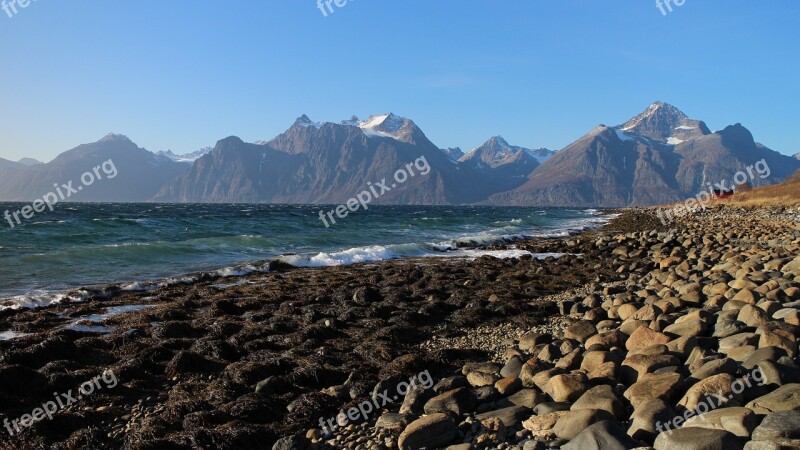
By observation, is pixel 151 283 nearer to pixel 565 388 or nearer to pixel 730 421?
pixel 565 388

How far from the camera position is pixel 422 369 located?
6984 millimetres

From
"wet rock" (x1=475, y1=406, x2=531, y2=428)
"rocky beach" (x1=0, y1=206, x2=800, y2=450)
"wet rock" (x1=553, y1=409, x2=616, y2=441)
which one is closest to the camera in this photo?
"wet rock" (x1=553, y1=409, x2=616, y2=441)

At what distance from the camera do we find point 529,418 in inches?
188

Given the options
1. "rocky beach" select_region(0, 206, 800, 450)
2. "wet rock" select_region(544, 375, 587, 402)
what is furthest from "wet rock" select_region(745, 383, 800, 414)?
"wet rock" select_region(544, 375, 587, 402)

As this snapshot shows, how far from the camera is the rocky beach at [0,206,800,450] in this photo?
4.47 metres

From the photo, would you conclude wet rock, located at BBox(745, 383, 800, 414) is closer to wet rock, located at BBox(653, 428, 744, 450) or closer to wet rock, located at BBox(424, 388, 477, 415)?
wet rock, located at BBox(653, 428, 744, 450)

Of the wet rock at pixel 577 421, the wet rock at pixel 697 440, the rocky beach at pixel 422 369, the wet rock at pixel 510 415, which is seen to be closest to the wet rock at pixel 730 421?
the rocky beach at pixel 422 369

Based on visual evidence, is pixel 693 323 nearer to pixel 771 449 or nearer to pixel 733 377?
pixel 733 377

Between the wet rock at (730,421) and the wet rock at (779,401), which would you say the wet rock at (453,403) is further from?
the wet rock at (779,401)

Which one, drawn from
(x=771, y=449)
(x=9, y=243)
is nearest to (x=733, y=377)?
(x=771, y=449)

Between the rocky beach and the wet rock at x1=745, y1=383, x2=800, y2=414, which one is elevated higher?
the wet rock at x1=745, y1=383, x2=800, y2=414

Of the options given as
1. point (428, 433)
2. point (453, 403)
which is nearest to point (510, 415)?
point (453, 403)

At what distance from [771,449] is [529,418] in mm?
1924

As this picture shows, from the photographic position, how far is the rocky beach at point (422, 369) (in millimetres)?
4473
